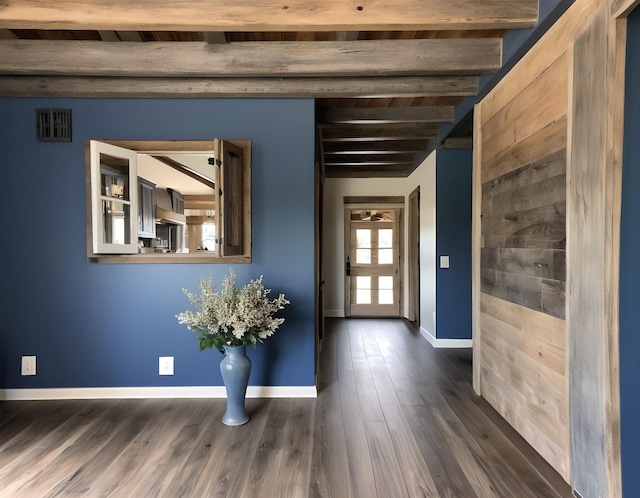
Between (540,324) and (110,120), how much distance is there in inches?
131

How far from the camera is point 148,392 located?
9.23ft

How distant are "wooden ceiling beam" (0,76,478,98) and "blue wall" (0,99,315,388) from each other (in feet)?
0.30

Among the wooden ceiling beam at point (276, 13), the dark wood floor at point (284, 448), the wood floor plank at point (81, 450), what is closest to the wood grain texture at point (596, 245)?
the dark wood floor at point (284, 448)

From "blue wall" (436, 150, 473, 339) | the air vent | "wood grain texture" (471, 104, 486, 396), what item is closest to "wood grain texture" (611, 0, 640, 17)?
"wood grain texture" (471, 104, 486, 396)

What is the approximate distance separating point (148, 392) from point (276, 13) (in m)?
2.84

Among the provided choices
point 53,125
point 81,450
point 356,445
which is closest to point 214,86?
point 53,125

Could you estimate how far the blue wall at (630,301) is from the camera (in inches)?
58.1

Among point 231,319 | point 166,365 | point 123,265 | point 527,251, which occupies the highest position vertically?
point 527,251

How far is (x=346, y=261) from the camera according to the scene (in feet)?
20.1

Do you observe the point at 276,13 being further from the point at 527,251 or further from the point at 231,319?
the point at 527,251

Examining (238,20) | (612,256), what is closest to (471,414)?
(612,256)

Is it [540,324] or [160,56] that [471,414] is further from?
[160,56]

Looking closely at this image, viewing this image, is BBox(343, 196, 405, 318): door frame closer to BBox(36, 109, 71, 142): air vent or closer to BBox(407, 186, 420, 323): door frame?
BBox(407, 186, 420, 323): door frame

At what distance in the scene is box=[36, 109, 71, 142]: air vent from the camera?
2.75 metres
